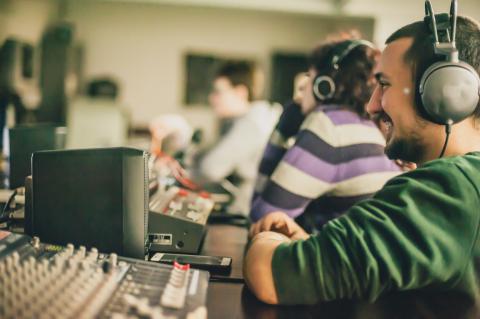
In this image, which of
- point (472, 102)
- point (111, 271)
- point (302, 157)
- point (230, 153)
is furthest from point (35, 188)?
point (230, 153)

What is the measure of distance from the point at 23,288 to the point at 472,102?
0.79 m

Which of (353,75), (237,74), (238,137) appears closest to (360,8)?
(237,74)

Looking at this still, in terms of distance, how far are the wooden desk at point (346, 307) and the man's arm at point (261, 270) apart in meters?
0.02

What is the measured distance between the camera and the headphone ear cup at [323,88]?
1.56 m

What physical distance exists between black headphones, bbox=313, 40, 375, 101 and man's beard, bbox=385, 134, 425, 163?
24.3 inches

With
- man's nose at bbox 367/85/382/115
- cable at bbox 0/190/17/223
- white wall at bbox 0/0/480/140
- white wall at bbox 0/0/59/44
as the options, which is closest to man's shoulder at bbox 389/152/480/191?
man's nose at bbox 367/85/382/115

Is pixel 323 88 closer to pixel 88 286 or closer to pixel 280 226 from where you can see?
pixel 280 226

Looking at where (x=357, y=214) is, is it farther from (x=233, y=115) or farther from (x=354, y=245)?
(x=233, y=115)

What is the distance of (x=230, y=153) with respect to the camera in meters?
2.95

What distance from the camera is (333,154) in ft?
4.53

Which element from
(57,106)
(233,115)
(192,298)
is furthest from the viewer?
(57,106)

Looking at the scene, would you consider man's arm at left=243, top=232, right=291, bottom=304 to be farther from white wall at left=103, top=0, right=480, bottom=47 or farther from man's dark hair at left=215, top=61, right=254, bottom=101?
white wall at left=103, top=0, right=480, bottom=47

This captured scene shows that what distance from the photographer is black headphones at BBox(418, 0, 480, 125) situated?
87cm

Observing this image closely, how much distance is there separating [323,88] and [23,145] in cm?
91
